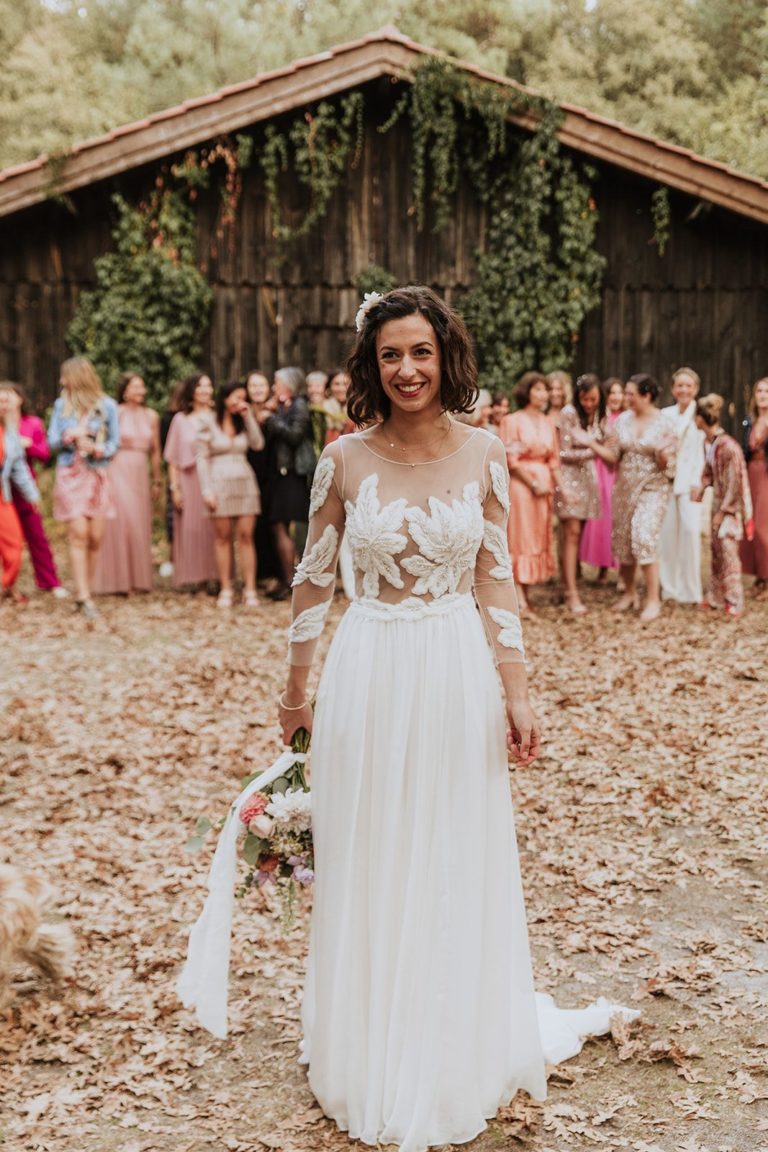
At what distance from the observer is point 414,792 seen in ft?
10.6

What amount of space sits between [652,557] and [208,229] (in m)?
8.33

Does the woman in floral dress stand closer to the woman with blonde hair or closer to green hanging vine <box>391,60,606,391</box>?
green hanging vine <box>391,60,606,391</box>

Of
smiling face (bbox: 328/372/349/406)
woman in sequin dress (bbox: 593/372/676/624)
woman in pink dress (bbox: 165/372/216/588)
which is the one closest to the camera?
woman in sequin dress (bbox: 593/372/676/624)

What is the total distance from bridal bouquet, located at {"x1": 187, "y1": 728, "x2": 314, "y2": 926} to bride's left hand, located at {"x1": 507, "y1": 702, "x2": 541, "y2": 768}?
2.18ft

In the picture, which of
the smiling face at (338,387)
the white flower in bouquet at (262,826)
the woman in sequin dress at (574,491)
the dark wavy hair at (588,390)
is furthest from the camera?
the smiling face at (338,387)

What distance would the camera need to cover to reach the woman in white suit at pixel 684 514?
11328 millimetres

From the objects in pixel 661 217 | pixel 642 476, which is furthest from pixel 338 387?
Answer: pixel 661 217

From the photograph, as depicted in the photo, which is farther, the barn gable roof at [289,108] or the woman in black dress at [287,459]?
the barn gable roof at [289,108]

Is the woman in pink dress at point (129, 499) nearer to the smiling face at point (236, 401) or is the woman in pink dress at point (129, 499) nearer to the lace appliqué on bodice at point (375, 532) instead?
the smiling face at point (236, 401)

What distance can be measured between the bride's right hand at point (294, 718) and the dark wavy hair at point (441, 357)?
2.97ft

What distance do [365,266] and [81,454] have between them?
6130 mm

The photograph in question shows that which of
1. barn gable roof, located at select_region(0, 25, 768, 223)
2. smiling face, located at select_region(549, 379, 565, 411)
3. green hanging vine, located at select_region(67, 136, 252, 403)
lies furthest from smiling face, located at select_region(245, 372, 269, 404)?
barn gable roof, located at select_region(0, 25, 768, 223)

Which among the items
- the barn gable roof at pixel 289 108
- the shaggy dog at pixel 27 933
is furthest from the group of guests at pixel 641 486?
the shaggy dog at pixel 27 933

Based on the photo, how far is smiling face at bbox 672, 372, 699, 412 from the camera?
11.1 metres
